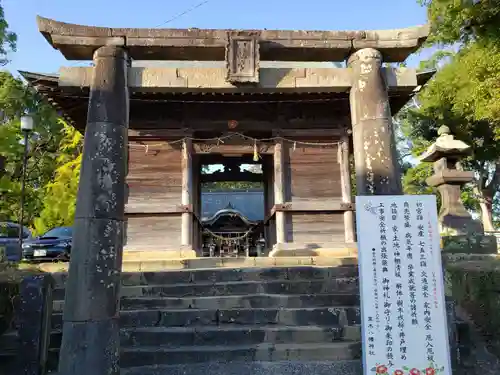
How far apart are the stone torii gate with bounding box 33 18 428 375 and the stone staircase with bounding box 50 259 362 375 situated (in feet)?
3.02

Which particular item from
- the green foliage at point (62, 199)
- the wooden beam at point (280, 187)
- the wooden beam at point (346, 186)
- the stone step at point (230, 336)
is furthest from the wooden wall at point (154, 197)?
the green foliage at point (62, 199)

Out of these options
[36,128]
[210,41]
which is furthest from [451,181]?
[36,128]

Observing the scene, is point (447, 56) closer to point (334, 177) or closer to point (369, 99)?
point (334, 177)

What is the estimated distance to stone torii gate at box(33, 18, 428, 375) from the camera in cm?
462

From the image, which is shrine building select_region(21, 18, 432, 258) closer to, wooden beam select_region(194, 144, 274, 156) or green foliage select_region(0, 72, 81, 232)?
wooden beam select_region(194, 144, 274, 156)

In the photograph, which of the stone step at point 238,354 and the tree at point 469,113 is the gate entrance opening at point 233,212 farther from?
the tree at point 469,113

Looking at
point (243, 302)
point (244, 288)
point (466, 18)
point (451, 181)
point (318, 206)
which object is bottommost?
point (243, 302)

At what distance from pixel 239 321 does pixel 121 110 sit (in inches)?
136

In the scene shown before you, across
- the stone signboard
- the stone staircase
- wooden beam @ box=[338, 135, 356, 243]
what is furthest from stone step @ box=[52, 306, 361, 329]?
wooden beam @ box=[338, 135, 356, 243]

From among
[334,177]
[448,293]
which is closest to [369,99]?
Result: [448,293]

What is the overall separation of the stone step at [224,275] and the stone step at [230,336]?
1.35m

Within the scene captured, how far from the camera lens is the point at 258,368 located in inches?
198

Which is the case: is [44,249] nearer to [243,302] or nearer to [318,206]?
[318,206]

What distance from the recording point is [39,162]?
24500mm
